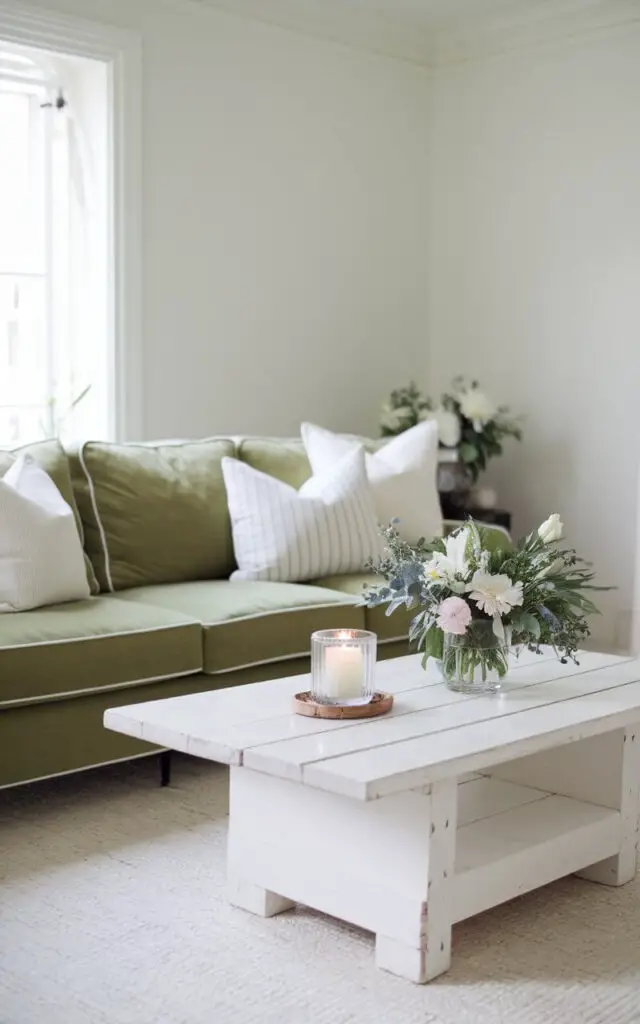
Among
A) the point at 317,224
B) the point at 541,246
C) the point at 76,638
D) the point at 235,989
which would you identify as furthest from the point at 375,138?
the point at 235,989

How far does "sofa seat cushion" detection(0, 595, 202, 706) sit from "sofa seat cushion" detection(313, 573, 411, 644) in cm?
67

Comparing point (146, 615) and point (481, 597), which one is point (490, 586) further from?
point (146, 615)

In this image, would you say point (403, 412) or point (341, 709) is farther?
point (403, 412)

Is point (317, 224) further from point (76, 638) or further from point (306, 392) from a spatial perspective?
point (76, 638)

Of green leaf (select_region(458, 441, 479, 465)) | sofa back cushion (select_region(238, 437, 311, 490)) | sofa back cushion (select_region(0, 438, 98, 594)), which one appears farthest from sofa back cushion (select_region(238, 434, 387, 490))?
green leaf (select_region(458, 441, 479, 465))

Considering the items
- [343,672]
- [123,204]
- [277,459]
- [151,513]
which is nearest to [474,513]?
[277,459]

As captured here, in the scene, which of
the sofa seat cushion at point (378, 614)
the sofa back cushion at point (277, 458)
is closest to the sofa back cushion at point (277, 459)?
the sofa back cushion at point (277, 458)

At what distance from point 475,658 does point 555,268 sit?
3059 mm

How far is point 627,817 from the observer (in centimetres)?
276

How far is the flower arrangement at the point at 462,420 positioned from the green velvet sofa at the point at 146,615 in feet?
2.62

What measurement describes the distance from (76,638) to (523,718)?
1217mm

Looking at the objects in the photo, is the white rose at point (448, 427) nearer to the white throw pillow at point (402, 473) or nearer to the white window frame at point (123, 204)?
the white throw pillow at point (402, 473)

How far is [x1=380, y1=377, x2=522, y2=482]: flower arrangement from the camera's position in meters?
5.09

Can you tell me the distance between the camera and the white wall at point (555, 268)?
5.08 metres
